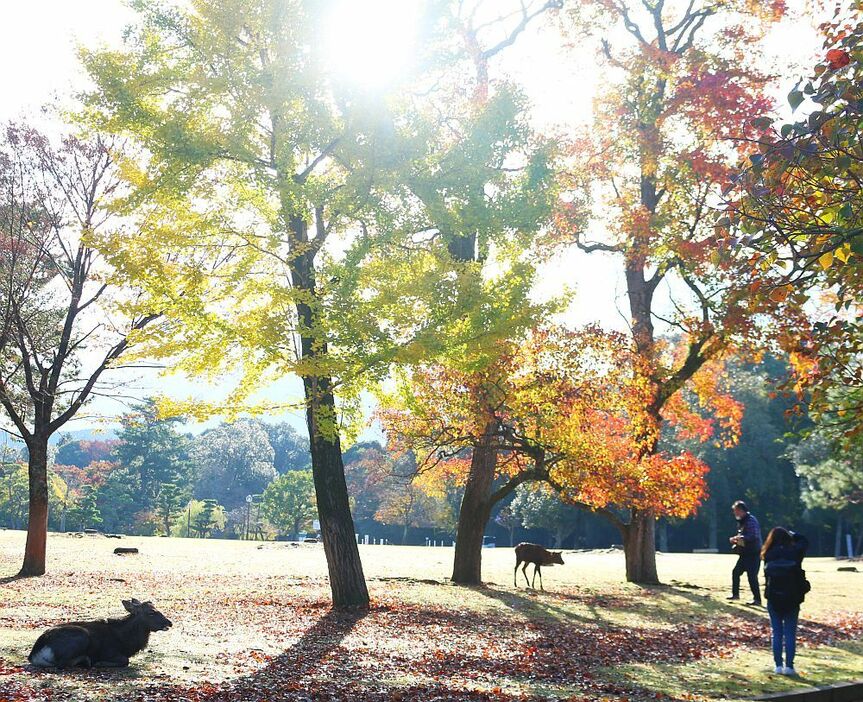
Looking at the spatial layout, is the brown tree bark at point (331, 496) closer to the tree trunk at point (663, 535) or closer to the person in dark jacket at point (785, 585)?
the person in dark jacket at point (785, 585)

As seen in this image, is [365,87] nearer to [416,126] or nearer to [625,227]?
[416,126]

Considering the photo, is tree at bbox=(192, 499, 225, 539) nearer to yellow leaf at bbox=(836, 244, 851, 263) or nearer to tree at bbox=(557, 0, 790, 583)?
tree at bbox=(557, 0, 790, 583)

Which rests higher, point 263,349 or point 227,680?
point 263,349

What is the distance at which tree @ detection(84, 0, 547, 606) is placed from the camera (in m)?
12.3

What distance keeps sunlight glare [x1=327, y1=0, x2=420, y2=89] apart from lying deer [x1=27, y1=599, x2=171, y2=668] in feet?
26.1

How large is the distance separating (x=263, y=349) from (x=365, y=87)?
4258 millimetres

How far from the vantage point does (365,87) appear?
40.7ft

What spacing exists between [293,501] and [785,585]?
208ft

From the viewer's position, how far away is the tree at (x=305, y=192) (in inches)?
485

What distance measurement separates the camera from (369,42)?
40.7 ft

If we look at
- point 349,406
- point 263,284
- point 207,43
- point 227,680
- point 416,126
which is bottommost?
point 227,680

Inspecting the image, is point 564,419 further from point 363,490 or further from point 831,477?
point 363,490

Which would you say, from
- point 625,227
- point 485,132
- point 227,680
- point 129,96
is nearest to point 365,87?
point 485,132

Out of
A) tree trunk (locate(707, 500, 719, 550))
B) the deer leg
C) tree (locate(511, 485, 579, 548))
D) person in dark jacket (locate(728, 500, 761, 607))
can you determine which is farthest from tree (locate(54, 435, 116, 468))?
the deer leg
